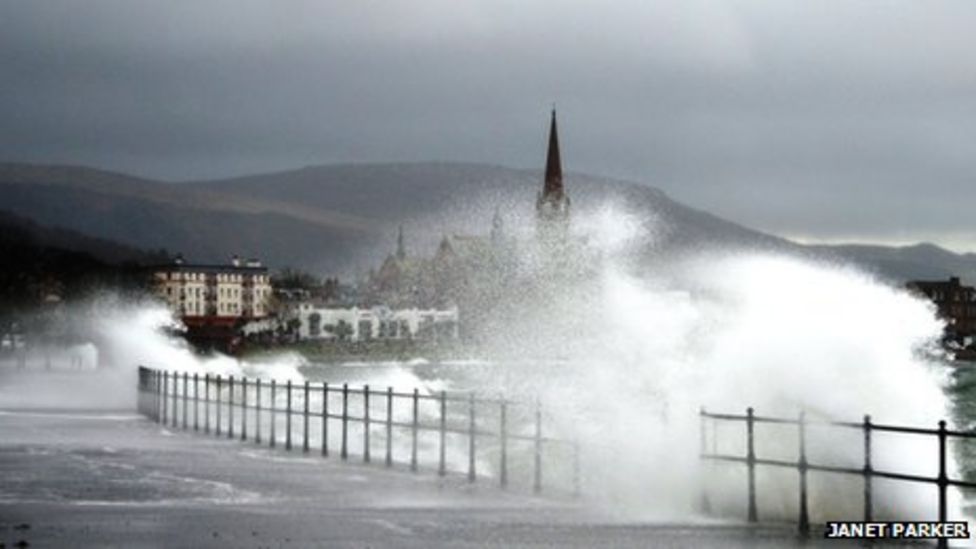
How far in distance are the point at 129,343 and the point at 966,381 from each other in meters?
87.4

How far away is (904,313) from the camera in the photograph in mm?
32000

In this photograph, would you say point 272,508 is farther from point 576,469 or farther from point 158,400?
point 158,400

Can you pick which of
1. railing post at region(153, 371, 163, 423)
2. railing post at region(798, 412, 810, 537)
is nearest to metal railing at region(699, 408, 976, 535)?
railing post at region(798, 412, 810, 537)

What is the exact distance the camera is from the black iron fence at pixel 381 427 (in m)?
32.0

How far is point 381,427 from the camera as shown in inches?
2552

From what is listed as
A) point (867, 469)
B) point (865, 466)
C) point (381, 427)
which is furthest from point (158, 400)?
point (867, 469)

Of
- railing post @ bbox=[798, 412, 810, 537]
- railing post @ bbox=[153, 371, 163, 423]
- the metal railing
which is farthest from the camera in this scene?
railing post @ bbox=[153, 371, 163, 423]

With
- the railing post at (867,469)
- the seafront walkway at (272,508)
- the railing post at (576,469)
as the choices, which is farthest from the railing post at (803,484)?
the railing post at (576,469)

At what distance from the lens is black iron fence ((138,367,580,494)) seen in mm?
32000

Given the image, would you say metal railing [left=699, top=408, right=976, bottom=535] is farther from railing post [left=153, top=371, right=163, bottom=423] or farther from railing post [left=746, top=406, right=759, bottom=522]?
railing post [left=153, top=371, right=163, bottom=423]

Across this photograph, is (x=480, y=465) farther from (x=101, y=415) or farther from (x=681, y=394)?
(x=101, y=415)

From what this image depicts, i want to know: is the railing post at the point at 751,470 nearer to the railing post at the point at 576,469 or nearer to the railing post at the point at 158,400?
the railing post at the point at 576,469

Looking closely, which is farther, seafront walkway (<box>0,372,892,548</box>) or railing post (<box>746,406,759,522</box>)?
railing post (<box>746,406,759,522</box>)

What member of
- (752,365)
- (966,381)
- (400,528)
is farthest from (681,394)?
(966,381)
